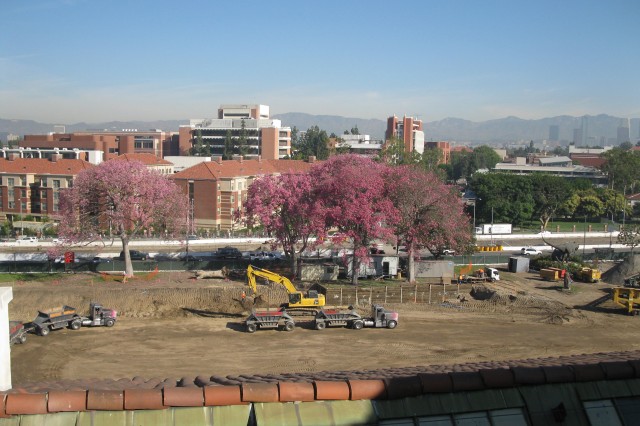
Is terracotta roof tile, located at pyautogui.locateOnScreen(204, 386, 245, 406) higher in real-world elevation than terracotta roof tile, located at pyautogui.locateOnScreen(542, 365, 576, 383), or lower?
lower

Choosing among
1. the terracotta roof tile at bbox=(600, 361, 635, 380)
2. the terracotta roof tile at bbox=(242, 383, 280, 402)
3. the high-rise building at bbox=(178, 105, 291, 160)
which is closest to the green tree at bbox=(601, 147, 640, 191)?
the high-rise building at bbox=(178, 105, 291, 160)

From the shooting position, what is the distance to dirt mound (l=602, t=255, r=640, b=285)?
45125 millimetres

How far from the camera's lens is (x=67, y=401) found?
26.7 ft

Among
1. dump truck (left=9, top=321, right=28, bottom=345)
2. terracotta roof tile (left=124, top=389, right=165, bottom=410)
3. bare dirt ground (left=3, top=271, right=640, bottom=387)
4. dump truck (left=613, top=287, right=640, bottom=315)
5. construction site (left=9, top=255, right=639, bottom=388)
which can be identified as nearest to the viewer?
terracotta roof tile (left=124, top=389, right=165, bottom=410)

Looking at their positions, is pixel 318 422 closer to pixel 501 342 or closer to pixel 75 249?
pixel 501 342

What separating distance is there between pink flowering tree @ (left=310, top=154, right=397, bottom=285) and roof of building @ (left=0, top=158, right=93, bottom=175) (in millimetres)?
36549

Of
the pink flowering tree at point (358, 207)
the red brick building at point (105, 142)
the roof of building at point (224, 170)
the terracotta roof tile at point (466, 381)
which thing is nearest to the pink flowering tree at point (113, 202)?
the pink flowering tree at point (358, 207)

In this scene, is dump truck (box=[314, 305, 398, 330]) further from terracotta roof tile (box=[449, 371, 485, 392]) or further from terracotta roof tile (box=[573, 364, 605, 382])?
terracotta roof tile (box=[449, 371, 485, 392])

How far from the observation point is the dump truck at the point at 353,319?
33.1m

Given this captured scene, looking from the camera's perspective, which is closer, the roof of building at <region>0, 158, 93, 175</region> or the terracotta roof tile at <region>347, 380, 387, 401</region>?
the terracotta roof tile at <region>347, 380, 387, 401</region>

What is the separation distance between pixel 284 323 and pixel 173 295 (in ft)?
29.6

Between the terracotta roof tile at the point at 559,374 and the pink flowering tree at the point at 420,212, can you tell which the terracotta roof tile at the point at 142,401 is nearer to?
the terracotta roof tile at the point at 559,374

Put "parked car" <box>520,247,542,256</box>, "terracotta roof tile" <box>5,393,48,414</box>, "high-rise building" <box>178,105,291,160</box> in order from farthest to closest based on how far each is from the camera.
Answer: "high-rise building" <box>178,105,291,160</box> < "parked car" <box>520,247,542,256</box> < "terracotta roof tile" <box>5,393,48,414</box>

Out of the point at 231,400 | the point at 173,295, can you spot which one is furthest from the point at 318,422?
the point at 173,295
